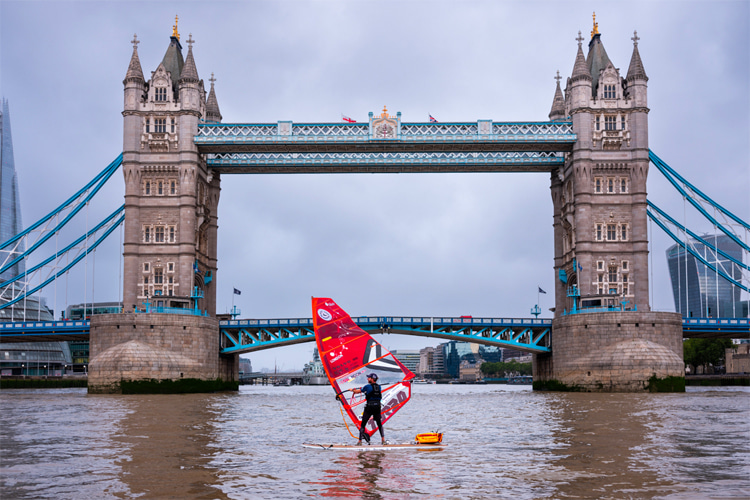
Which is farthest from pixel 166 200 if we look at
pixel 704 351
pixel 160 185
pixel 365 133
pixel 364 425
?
pixel 704 351

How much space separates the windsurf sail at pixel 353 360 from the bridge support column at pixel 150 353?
50528 mm

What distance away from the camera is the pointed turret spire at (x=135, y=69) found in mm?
85525

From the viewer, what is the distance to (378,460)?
23.0 metres

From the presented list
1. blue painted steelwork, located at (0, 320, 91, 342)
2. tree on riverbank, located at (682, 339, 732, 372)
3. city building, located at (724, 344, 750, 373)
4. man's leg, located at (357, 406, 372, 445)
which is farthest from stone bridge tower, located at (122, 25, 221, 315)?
city building, located at (724, 344, 750, 373)

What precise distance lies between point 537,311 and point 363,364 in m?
71.9

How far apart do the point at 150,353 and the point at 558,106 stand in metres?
55.6

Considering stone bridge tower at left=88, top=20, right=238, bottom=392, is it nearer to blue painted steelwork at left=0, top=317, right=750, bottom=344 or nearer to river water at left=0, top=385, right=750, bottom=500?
blue painted steelwork at left=0, top=317, right=750, bottom=344

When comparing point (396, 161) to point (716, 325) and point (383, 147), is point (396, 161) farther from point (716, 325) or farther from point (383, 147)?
point (716, 325)

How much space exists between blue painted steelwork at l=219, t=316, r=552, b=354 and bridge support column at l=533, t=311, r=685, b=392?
941cm

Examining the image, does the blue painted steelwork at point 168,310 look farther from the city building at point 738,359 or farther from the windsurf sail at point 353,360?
the city building at point 738,359

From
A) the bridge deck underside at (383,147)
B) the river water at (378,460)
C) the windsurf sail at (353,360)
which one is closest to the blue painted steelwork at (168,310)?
the bridge deck underside at (383,147)

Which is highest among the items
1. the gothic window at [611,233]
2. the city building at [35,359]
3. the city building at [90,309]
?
the gothic window at [611,233]

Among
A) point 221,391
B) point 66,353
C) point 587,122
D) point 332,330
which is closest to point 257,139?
point 221,391

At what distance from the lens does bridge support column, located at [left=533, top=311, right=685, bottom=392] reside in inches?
2918
